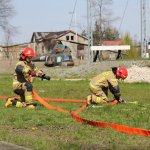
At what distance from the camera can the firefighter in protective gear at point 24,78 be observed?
12461mm

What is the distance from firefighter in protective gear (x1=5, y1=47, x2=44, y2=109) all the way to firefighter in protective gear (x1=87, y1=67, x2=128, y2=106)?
1524mm

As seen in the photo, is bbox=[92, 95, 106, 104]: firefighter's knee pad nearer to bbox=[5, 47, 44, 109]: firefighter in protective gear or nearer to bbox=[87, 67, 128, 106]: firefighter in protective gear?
bbox=[87, 67, 128, 106]: firefighter in protective gear

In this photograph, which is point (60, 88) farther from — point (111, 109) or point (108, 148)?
point (108, 148)

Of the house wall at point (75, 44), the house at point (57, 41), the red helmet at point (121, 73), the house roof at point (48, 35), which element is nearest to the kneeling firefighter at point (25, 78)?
the red helmet at point (121, 73)

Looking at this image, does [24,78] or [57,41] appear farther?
[57,41]

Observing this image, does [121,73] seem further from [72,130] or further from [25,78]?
[72,130]

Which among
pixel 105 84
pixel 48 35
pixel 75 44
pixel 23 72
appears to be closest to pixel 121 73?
pixel 105 84

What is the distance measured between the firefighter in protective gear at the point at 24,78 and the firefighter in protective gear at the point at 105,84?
152cm

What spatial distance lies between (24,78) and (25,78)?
0.03 metres

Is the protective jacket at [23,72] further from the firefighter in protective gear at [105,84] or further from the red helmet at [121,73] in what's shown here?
the red helmet at [121,73]

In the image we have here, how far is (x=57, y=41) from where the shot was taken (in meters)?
85.9

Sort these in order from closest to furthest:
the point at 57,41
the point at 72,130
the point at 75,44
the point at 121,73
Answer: the point at 72,130 → the point at 121,73 → the point at 57,41 → the point at 75,44

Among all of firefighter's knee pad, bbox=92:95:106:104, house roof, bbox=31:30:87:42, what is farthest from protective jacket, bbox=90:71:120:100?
house roof, bbox=31:30:87:42

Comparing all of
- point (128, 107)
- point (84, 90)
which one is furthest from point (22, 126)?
point (84, 90)
